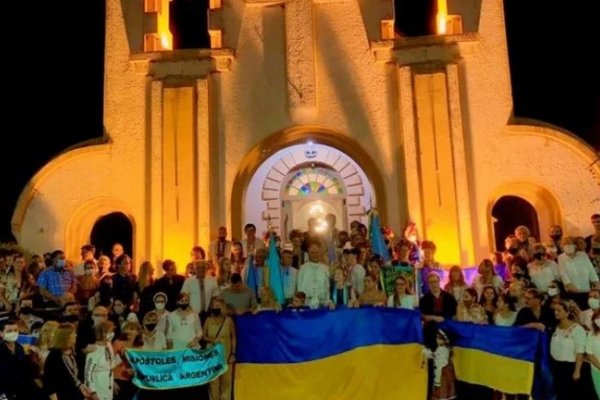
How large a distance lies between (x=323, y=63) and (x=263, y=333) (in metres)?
7.50

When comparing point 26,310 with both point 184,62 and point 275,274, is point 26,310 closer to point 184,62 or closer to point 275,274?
point 275,274

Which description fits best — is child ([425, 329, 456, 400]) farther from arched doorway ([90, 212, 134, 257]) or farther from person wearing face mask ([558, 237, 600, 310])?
arched doorway ([90, 212, 134, 257])

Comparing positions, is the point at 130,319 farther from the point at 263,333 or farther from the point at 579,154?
the point at 579,154

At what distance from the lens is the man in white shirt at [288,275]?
12.3m

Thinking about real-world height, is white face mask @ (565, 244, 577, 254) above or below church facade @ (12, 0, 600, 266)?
below

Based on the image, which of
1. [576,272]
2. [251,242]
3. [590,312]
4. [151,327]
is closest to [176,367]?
[151,327]

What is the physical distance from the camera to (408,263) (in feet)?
41.6

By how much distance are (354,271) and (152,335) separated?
353cm

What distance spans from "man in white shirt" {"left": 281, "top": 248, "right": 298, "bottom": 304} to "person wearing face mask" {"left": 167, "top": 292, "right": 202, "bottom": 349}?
187 cm

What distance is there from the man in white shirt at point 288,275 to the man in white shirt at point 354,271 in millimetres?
888

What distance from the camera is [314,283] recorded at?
11.9 meters

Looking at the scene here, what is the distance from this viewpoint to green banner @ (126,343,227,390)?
10.2 meters

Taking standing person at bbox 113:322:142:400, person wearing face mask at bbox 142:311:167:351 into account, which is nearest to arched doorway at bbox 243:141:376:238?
person wearing face mask at bbox 142:311:167:351

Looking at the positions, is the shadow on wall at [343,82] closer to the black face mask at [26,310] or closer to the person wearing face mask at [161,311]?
the person wearing face mask at [161,311]
